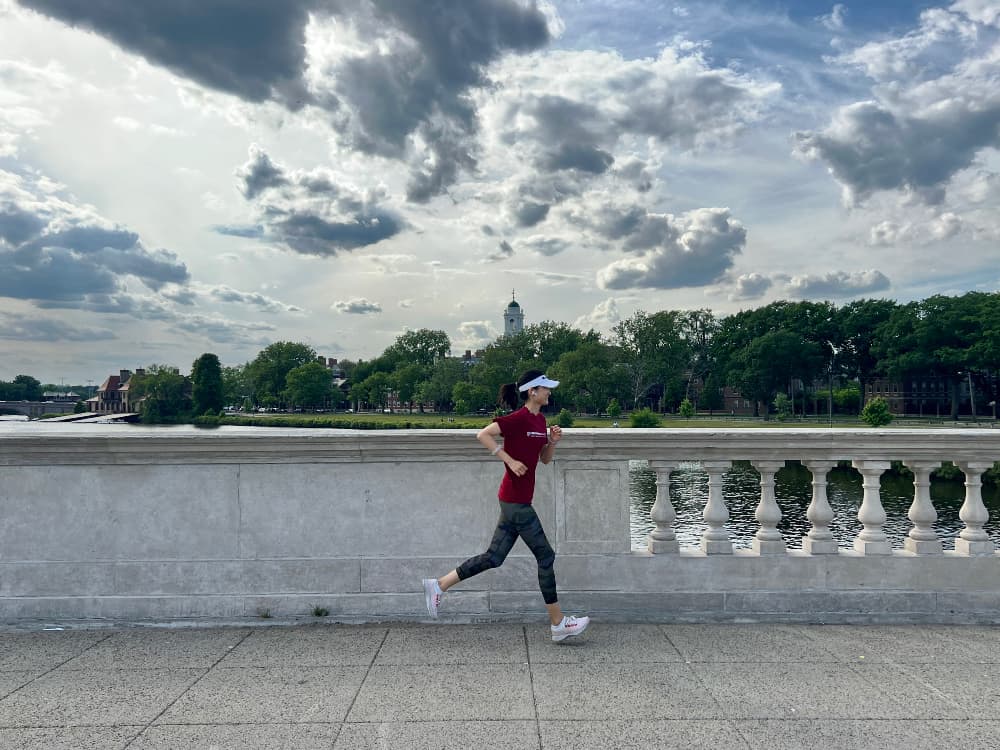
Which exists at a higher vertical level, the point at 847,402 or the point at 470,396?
the point at 470,396

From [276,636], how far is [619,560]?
8.58ft

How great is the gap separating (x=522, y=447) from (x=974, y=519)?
3.68 metres

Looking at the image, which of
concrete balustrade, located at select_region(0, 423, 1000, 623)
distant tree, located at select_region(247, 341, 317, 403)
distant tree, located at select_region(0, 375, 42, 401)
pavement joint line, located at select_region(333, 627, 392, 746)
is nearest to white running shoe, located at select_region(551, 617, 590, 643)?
concrete balustrade, located at select_region(0, 423, 1000, 623)

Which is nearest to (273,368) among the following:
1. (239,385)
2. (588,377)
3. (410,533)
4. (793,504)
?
(239,385)

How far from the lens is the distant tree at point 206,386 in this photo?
115250 mm

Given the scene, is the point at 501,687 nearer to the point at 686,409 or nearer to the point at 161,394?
the point at 686,409

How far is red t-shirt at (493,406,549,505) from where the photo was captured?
4957mm

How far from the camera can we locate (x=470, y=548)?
5629mm

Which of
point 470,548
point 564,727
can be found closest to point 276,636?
point 470,548

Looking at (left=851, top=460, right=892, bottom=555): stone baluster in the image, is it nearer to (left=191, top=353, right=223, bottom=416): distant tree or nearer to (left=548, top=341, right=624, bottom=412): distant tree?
(left=548, top=341, right=624, bottom=412): distant tree

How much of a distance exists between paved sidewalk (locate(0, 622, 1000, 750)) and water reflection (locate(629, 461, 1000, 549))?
594 inches

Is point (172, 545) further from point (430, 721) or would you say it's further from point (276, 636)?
point (430, 721)

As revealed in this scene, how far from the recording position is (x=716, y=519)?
18.6 ft

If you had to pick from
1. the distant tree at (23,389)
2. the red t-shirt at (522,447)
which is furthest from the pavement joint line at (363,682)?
the distant tree at (23,389)
